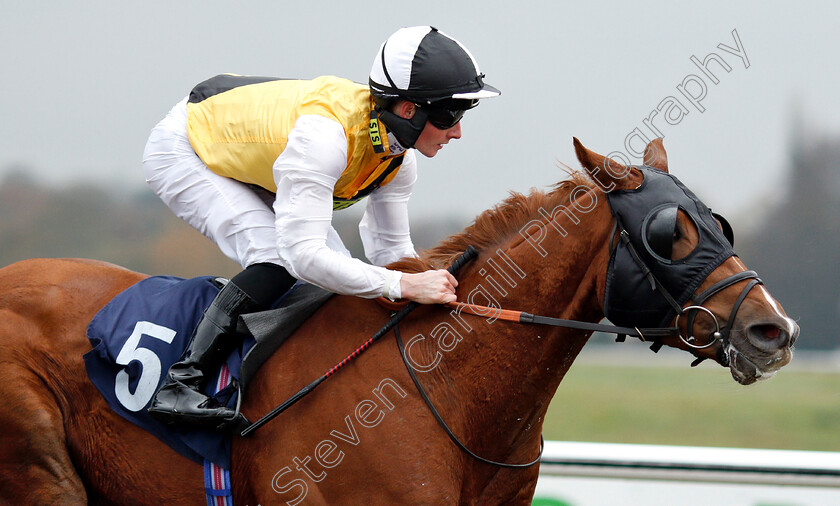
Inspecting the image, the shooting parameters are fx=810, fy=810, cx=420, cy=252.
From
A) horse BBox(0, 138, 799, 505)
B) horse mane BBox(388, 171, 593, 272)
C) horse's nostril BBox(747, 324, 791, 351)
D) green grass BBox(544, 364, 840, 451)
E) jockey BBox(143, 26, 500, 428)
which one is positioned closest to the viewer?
horse's nostril BBox(747, 324, 791, 351)

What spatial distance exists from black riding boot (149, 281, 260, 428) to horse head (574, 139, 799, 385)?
1.09 metres

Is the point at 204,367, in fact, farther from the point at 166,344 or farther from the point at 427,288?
the point at 427,288

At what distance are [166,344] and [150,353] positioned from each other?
0.05 metres

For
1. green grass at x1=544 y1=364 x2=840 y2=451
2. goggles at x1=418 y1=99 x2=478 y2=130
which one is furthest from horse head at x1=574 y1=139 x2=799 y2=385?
green grass at x1=544 y1=364 x2=840 y2=451

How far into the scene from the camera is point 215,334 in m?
2.40

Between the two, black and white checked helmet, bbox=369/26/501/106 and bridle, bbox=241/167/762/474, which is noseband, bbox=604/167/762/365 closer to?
bridle, bbox=241/167/762/474

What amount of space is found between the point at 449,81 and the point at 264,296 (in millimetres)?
860

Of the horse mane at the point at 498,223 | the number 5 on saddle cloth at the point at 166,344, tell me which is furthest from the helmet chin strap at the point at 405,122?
the number 5 on saddle cloth at the point at 166,344

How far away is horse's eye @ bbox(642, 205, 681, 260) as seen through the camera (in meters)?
2.14

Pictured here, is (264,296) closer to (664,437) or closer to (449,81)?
(449,81)

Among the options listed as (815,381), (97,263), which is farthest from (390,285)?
(815,381)

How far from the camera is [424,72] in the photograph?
241cm

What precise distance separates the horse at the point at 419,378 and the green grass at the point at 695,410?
16.9 ft

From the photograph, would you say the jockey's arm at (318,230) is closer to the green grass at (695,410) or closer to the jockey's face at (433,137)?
the jockey's face at (433,137)
